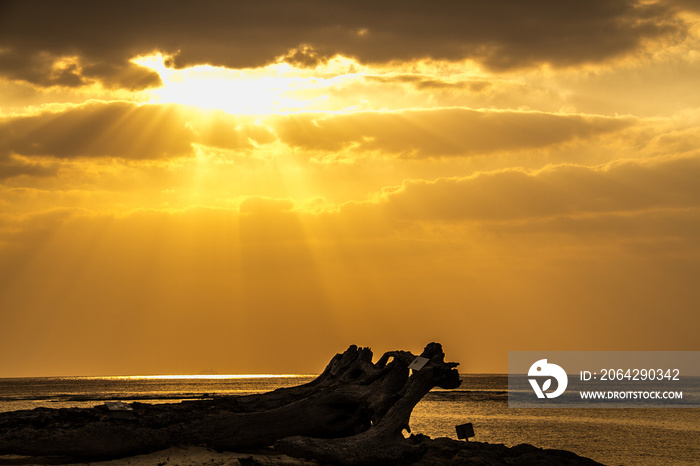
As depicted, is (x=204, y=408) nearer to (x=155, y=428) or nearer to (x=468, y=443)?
(x=155, y=428)

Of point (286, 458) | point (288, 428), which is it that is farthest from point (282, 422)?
point (286, 458)

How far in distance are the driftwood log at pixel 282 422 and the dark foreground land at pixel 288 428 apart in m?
0.03

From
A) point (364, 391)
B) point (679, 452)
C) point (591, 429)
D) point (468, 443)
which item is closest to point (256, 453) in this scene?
point (364, 391)

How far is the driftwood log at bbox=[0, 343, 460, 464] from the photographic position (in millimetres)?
17734

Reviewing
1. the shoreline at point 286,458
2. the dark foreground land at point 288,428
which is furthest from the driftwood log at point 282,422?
the shoreline at point 286,458

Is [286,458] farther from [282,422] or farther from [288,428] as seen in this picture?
[282,422]

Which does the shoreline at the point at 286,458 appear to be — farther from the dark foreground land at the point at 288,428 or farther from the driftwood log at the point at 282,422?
the driftwood log at the point at 282,422

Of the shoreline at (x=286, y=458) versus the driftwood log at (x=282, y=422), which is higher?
the driftwood log at (x=282, y=422)

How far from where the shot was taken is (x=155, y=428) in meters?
18.7

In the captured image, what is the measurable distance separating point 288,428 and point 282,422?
236 millimetres

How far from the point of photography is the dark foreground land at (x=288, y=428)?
1769cm

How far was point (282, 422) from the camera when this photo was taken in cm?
1973

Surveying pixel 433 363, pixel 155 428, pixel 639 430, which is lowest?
pixel 639 430

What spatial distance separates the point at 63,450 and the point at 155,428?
230cm
